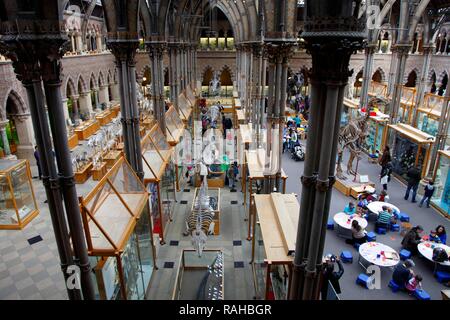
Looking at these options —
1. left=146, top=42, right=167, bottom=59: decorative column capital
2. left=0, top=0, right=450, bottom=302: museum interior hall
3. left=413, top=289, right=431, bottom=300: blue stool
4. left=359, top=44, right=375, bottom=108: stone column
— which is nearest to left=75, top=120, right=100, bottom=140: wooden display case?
left=0, top=0, right=450, bottom=302: museum interior hall

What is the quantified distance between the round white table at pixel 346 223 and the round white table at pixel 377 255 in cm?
95

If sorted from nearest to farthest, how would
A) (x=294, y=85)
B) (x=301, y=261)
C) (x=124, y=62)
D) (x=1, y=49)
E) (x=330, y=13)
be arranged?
(x=330, y=13) → (x=1, y=49) → (x=301, y=261) → (x=124, y=62) → (x=294, y=85)

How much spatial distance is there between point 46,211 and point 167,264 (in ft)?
17.3

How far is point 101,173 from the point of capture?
14.4m

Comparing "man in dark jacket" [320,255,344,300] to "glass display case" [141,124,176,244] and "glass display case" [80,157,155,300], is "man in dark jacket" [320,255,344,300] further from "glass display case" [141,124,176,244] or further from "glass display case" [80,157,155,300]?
"glass display case" [141,124,176,244]

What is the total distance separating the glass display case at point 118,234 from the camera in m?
5.92

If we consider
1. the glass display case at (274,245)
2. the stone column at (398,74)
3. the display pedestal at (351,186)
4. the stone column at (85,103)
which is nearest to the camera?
the glass display case at (274,245)

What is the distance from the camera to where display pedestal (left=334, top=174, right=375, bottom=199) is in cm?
1292

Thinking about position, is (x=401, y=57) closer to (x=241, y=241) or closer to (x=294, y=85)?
(x=241, y=241)

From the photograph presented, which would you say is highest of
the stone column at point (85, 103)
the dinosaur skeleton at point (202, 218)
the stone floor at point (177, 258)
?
the stone column at point (85, 103)

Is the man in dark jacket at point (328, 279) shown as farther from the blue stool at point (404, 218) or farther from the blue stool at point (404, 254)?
the blue stool at point (404, 218)

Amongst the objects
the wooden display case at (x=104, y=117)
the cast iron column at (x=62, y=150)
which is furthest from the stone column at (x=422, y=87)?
the wooden display case at (x=104, y=117)

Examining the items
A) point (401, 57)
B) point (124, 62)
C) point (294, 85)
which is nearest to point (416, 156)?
point (401, 57)

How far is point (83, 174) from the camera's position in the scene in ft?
46.5
